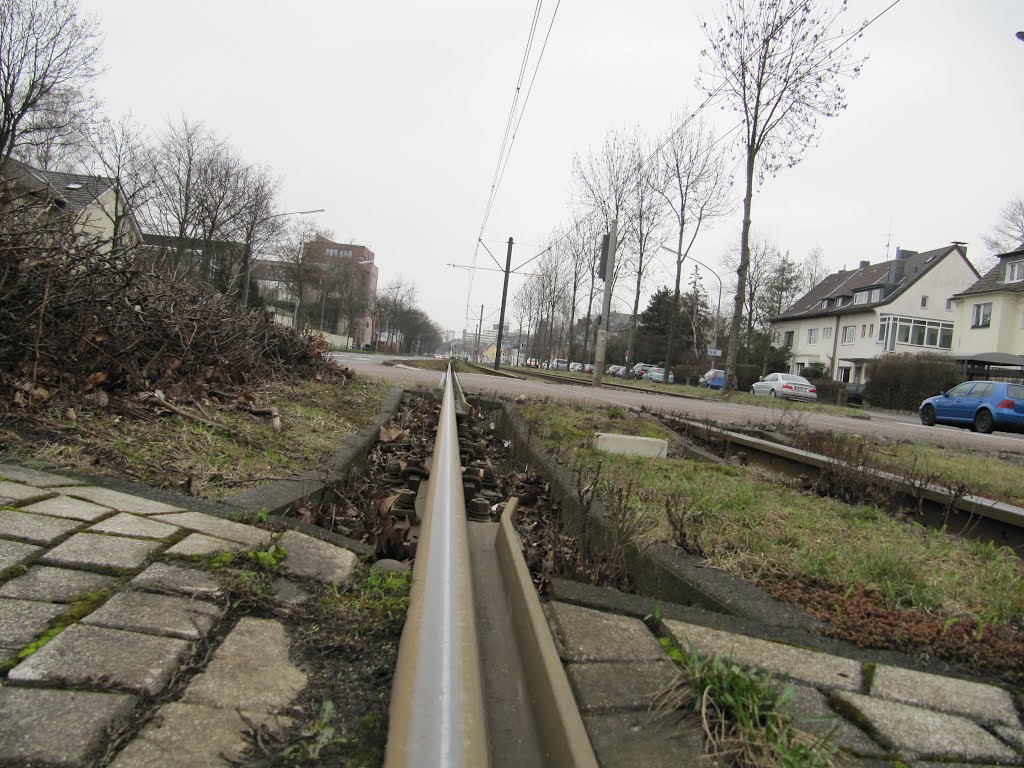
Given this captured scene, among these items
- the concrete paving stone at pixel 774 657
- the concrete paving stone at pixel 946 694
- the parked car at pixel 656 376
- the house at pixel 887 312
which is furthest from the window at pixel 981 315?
the concrete paving stone at pixel 774 657

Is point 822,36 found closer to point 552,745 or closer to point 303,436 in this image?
point 303,436

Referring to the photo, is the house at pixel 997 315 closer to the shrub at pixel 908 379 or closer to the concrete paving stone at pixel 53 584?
the shrub at pixel 908 379

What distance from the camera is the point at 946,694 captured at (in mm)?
1792

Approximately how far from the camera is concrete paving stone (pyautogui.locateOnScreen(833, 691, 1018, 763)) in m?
1.47

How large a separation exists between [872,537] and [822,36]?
2264cm

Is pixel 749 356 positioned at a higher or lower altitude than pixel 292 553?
higher

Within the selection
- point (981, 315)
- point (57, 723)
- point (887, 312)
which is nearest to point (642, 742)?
point (57, 723)

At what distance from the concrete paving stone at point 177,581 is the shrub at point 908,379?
114ft

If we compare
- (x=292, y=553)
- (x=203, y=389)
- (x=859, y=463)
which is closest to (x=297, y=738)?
(x=292, y=553)

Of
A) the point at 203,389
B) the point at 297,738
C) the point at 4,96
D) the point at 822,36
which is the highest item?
the point at 822,36

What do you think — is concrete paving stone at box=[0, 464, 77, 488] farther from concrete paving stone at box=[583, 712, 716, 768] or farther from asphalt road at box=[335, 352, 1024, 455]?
asphalt road at box=[335, 352, 1024, 455]

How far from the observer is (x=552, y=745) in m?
1.35

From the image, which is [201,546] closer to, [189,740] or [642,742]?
[189,740]

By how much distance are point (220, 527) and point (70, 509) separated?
0.55 metres
